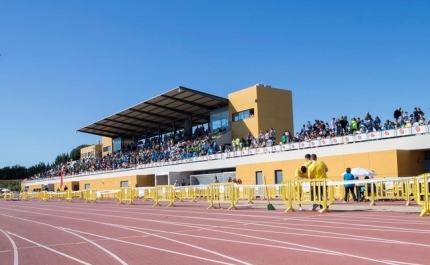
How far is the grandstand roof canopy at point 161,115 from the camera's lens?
152 ft

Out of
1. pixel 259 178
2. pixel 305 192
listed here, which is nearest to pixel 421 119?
pixel 305 192

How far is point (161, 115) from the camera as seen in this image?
54.3 metres

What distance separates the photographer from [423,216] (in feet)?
40.8

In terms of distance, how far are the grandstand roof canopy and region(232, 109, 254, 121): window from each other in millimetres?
2110

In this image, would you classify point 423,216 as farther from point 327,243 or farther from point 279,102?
point 279,102

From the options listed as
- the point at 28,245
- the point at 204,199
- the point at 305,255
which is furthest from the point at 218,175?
the point at 305,255

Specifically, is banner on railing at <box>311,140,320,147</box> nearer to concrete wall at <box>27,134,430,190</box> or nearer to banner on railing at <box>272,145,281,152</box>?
concrete wall at <box>27,134,430,190</box>

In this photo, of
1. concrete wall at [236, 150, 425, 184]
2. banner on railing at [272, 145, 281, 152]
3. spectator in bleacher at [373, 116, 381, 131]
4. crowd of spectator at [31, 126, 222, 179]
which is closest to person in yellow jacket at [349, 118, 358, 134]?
spectator in bleacher at [373, 116, 381, 131]

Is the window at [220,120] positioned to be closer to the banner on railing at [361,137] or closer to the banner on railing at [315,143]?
the banner on railing at [315,143]

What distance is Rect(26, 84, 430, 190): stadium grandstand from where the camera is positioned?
81.3 feet

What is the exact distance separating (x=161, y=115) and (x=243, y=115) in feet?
43.7

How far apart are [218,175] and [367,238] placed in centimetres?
2946

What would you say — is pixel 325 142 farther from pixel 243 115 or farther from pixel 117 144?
pixel 117 144

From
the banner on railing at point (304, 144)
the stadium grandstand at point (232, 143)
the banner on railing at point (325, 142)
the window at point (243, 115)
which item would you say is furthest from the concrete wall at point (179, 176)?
the banner on railing at point (325, 142)
